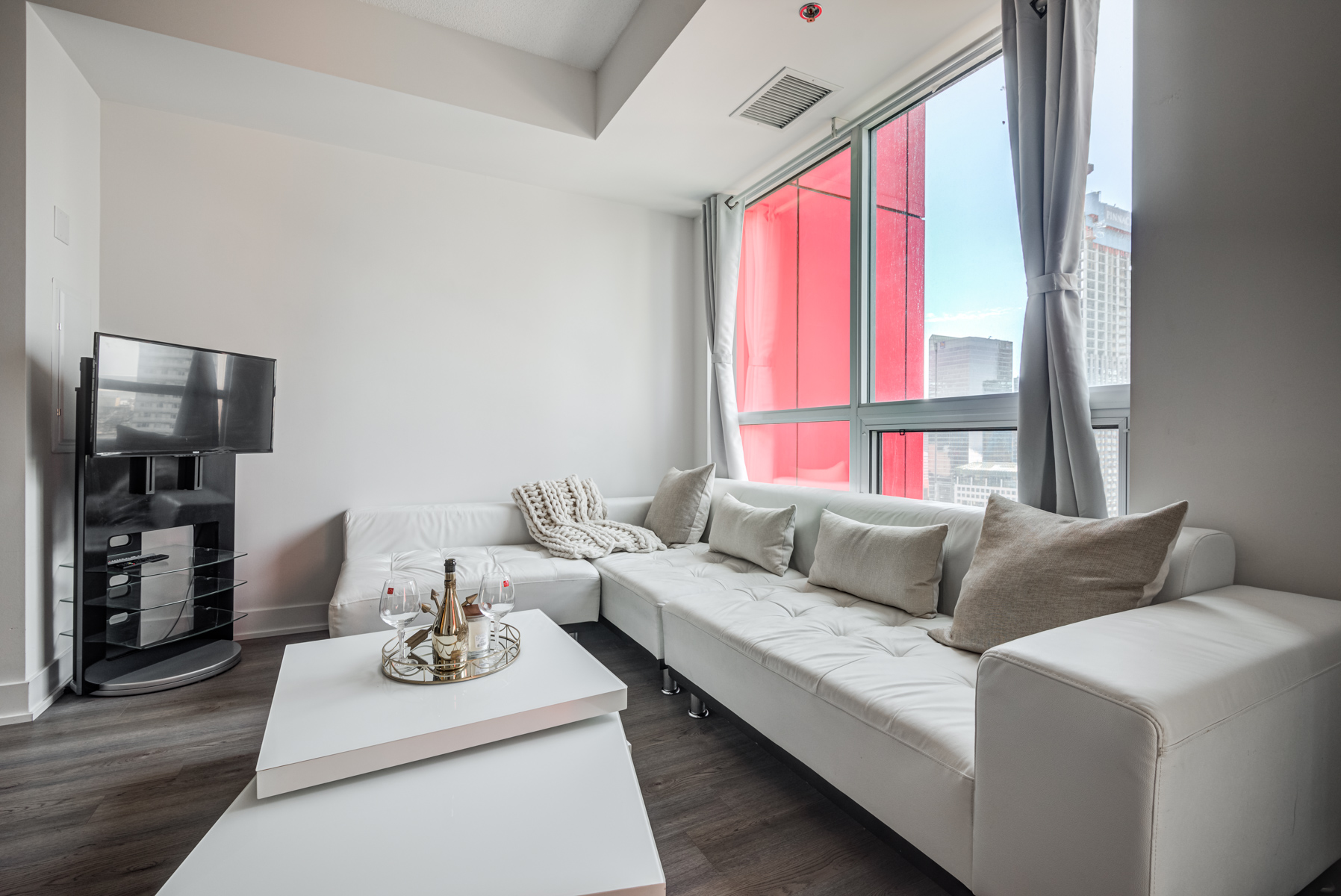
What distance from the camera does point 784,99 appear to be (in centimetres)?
282

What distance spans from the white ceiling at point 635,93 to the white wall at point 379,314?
227 millimetres

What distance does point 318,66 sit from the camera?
101 inches

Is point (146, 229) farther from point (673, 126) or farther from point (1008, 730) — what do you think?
point (1008, 730)

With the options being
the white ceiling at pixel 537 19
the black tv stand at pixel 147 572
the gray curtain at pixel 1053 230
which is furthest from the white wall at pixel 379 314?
the gray curtain at pixel 1053 230

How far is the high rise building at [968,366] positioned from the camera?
2.34 m

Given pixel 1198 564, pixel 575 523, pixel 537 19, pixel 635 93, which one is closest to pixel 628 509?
pixel 575 523

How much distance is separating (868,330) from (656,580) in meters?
1.61

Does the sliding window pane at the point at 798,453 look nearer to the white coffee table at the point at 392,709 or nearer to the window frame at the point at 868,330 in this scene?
the window frame at the point at 868,330

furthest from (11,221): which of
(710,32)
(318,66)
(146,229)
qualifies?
(710,32)

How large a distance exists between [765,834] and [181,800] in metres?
1.63

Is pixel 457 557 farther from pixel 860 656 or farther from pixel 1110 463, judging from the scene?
pixel 1110 463

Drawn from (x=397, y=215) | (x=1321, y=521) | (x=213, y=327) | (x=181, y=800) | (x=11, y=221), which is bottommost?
(x=181, y=800)

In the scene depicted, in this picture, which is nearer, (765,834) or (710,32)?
(765,834)

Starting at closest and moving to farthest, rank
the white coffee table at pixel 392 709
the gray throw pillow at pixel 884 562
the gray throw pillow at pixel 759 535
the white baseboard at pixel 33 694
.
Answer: the white coffee table at pixel 392 709, the gray throw pillow at pixel 884 562, the white baseboard at pixel 33 694, the gray throw pillow at pixel 759 535
